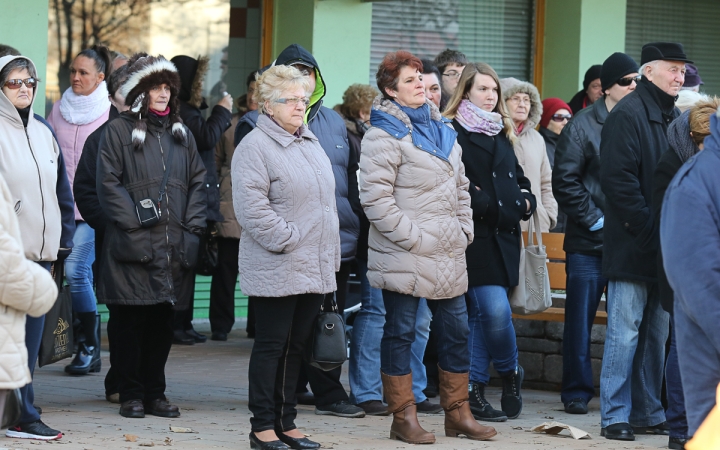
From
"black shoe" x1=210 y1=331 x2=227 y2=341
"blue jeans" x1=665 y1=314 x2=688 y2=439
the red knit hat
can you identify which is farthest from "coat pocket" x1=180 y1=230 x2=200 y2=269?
the red knit hat

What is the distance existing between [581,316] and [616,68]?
158cm

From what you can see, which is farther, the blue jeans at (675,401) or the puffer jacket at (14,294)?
the blue jeans at (675,401)

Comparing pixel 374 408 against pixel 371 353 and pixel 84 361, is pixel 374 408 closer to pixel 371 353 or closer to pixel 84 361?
pixel 371 353

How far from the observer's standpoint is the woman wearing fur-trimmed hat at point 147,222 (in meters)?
6.86

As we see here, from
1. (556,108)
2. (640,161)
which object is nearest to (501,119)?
(640,161)

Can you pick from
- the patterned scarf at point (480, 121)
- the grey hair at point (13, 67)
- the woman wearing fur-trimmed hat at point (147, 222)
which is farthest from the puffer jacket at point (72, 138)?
the patterned scarf at point (480, 121)

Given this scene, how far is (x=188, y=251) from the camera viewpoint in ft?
23.1

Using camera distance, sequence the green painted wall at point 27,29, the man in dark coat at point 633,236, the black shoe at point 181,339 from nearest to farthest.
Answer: the man in dark coat at point 633,236
the green painted wall at point 27,29
the black shoe at point 181,339

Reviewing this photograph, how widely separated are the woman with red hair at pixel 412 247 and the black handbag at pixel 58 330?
1722mm

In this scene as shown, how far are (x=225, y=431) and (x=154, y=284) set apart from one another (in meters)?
0.93

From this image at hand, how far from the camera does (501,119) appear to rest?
7.31 metres

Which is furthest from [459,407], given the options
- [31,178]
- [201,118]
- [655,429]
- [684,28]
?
[684,28]

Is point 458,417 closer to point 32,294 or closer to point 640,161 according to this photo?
point 640,161

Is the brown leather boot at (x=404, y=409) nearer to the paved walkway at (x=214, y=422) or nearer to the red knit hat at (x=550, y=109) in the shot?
the paved walkway at (x=214, y=422)
